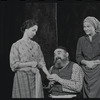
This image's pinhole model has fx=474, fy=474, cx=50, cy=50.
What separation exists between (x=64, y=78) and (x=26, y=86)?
0.80 metres

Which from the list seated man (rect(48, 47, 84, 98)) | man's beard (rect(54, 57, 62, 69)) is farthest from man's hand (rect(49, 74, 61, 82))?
man's beard (rect(54, 57, 62, 69))

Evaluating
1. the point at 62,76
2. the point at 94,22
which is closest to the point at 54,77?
the point at 62,76

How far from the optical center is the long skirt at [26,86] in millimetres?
9805

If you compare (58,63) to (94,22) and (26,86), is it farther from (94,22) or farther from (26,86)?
(94,22)

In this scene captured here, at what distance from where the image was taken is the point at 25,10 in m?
10.2

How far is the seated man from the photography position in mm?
9781

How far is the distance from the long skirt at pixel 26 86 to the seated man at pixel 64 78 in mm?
289

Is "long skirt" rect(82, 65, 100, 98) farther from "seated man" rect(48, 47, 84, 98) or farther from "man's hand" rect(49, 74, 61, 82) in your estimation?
→ "man's hand" rect(49, 74, 61, 82)

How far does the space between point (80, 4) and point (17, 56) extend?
1764mm

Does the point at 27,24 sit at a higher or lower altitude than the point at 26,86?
higher

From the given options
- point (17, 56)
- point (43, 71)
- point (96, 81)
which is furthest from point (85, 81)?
point (17, 56)

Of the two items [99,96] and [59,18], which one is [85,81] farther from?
[59,18]

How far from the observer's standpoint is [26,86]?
9797 millimetres

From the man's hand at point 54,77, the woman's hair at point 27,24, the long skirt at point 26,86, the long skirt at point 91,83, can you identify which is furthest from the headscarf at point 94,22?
the long skirt at point 26,86
